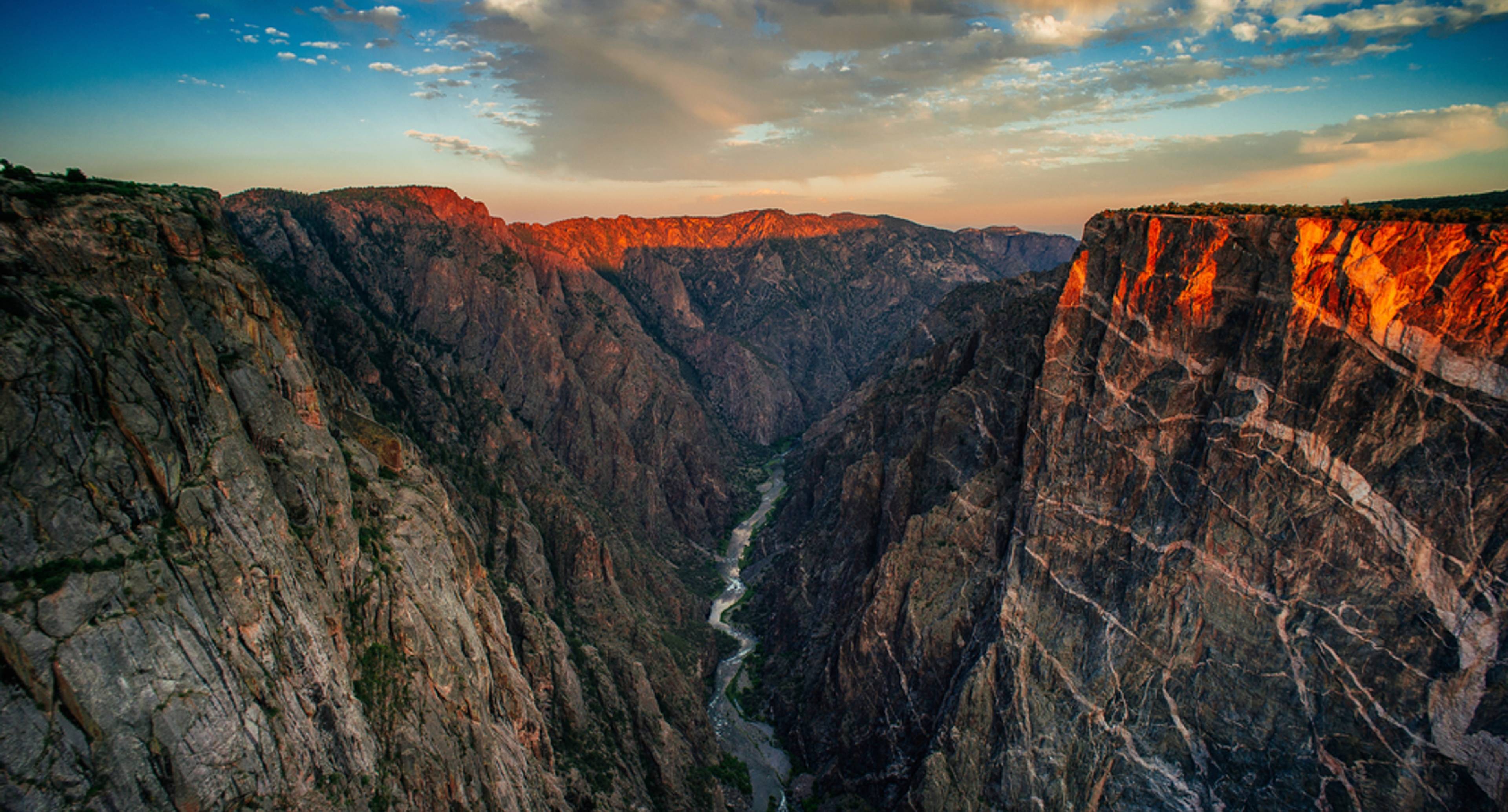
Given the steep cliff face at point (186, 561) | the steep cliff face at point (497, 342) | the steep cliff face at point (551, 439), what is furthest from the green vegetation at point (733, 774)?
the steep cliff face at point (497, 342)

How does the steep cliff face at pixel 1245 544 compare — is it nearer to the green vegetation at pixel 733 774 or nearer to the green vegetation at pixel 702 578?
the green vegetation at pixel 733 774

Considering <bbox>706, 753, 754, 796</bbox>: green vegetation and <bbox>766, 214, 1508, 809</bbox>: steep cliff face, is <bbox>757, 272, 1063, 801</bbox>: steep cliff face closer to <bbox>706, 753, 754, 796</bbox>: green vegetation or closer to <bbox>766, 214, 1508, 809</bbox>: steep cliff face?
<bbox>766, 214, 1508, 809</bbox>: steep cliff face

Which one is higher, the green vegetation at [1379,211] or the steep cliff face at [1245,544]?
the green vegetation at [1379,211]

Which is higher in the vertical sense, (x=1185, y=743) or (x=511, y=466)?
(x=511, y=466)

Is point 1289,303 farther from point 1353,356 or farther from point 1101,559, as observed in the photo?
point 1101,559

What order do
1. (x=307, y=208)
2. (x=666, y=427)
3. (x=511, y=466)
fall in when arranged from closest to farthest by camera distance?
(x=511, y=466) → (x=307, y=208) → (x=666, y=427)

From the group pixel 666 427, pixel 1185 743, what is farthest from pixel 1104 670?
pixel 666 427

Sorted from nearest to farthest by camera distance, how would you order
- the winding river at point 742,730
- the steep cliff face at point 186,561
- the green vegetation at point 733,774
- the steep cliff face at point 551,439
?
the steep cliff face at point 186,561 → the steep cliff face at point 551,439 → the green vegetation at point 733,774 → the winding river at point 742,730
